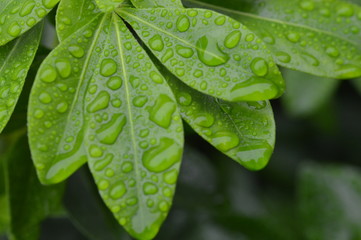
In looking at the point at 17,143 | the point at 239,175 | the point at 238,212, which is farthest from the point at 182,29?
the point at 239,175

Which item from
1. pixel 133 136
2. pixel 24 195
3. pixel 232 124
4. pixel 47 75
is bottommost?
pixel 24 195

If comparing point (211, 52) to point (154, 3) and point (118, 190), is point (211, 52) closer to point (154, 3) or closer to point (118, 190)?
point (154, 3)

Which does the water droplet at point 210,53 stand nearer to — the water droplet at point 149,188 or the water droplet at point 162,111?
the water droplet at point 162,111

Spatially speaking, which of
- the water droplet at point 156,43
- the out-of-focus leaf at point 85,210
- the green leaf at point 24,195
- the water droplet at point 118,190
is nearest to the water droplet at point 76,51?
the water droplet at point 156,43

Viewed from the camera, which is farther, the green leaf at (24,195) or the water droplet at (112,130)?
the green leaf at (24,195)

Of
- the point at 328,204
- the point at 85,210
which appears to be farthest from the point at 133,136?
the point at 328,204

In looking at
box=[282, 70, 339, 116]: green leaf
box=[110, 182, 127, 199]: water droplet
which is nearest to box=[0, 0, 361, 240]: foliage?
box=[110, 182, 127, 199]: water droplet

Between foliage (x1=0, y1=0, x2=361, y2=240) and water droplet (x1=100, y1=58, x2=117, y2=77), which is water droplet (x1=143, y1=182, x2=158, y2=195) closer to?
foliage (x1=0, y1=0, x2=361, y2=240)
